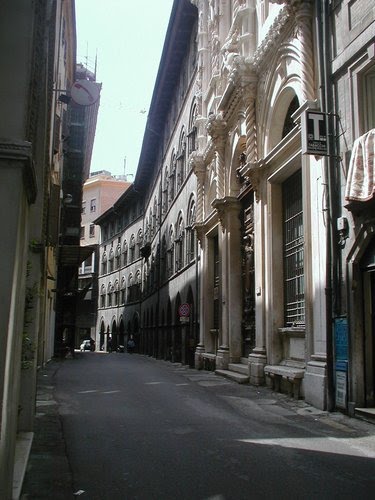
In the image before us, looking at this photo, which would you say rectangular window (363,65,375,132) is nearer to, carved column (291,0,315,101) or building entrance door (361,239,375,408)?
carved column (291,0,315,101)

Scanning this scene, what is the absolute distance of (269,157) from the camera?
45.8 ft

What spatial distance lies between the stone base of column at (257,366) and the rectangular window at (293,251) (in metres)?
1.13

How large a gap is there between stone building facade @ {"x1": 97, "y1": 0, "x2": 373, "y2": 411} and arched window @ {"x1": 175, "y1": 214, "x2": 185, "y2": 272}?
100mm

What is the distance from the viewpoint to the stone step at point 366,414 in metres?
8.51

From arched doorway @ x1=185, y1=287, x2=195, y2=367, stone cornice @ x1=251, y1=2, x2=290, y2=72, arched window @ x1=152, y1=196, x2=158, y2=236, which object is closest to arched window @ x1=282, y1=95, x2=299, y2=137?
stone cornice @ x1=251, y1=2, x2=290, y2=72

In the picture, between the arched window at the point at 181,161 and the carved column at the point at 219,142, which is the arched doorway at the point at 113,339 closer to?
the arched window at the point at 181,161

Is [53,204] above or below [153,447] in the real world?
above

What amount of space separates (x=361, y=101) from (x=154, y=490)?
710 cm

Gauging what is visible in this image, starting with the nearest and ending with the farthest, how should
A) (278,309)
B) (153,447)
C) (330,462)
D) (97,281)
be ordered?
(330,462) → (153,447) → (278,309) → (97,281)

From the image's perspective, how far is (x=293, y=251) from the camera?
1327cm

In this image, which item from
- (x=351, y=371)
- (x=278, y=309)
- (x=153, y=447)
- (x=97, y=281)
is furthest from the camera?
(x=97, y=281)

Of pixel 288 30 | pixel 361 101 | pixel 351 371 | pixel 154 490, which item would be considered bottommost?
pixel 154 490

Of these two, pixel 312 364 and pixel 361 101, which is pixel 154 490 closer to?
pixel 312 364

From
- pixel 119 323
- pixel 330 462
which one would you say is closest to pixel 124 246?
pixel 119 323
